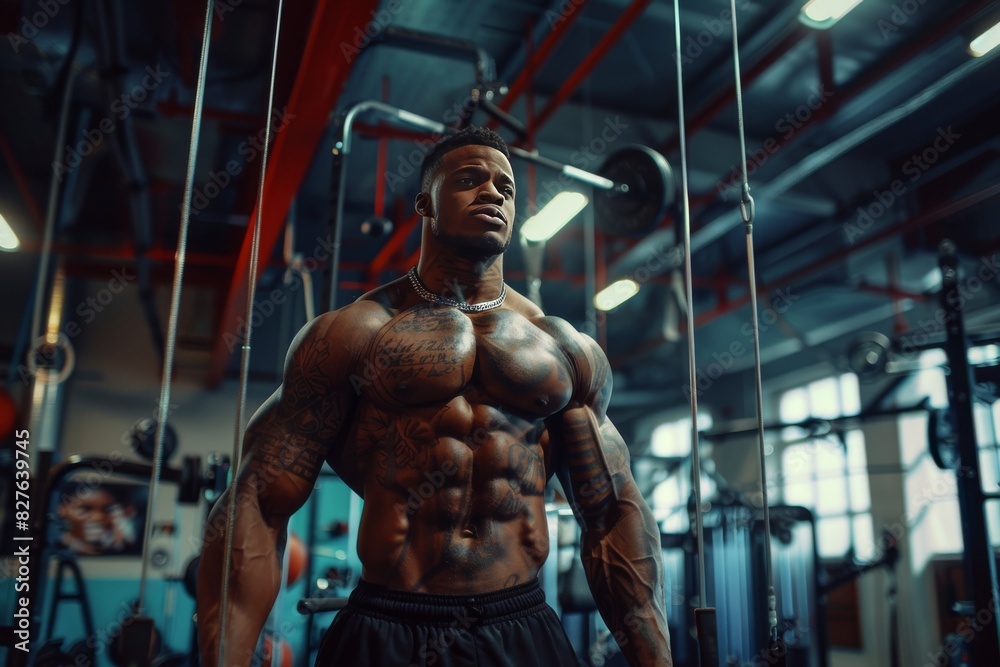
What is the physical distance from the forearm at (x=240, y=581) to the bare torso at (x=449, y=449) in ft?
0.59

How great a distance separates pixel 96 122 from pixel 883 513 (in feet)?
21.8

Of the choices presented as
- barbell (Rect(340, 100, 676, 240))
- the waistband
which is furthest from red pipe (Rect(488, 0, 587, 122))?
the waistband

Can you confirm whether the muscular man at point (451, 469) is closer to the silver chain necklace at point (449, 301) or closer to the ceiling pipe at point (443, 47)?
the silver chain necklace at point (449, 301)

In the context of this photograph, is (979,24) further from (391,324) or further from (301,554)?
(301,554)

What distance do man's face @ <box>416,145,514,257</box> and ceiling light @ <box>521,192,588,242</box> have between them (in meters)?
1.94

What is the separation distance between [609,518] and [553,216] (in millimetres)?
2397

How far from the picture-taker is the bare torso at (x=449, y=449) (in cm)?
151

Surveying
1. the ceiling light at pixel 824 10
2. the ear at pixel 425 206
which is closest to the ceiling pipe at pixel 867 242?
the ceiling light at pixel 824 10

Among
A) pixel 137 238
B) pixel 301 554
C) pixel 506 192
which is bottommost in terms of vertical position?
pixel 301 554

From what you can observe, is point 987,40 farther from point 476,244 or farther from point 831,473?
point 831,473

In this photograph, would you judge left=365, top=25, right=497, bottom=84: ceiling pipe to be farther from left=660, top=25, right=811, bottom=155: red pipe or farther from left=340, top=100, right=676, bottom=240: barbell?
left=660, top=25, right=811, bottom=155: red pipe

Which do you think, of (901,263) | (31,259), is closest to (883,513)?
(901,263)

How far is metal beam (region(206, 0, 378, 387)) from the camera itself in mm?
2545

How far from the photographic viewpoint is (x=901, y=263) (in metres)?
6.18
